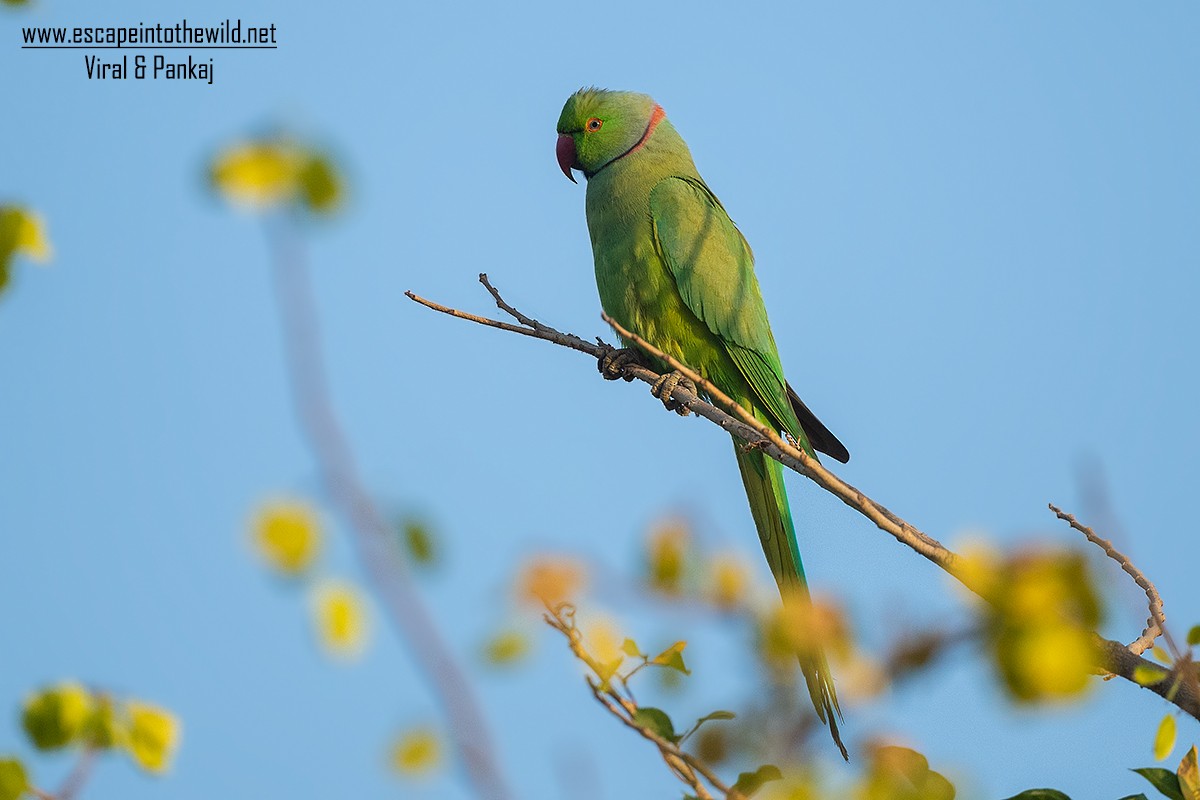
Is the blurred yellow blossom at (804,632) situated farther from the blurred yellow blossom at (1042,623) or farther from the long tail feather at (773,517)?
the long tail feather at (773,517)

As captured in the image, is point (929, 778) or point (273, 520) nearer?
point (273, 520)

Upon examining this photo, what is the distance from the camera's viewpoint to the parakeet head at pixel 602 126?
4.76 meters

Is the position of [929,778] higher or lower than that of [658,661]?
lower

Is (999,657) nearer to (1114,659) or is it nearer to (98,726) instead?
(98,726)

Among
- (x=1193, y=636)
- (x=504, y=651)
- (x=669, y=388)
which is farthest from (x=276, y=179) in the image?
(x=669, y=388)

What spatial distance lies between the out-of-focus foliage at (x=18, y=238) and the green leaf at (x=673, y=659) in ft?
3.25

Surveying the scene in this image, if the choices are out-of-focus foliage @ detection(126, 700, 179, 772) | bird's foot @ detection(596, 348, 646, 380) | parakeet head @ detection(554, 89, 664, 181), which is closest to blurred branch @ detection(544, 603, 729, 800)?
out-of-focus foliage @ detection(126, 700, 179, 772)

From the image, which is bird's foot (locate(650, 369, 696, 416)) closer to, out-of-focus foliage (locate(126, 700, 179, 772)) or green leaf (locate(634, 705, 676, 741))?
green leaf (locate(634, 705, 676, 741))

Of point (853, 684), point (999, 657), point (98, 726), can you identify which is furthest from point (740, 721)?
point (98, 726)

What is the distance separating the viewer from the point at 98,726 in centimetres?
134

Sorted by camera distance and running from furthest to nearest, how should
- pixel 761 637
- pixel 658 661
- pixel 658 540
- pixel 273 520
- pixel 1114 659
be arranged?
pixel 1114 659
pixel 658 661
pixel 658 540
pixel 761 637
pixel 273 520

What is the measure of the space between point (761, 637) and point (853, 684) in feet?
0.49

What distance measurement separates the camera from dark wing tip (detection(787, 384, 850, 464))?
392cm

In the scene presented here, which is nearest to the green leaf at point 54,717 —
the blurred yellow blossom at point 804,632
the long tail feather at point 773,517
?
the blurred yellow blossom at point 804,632
